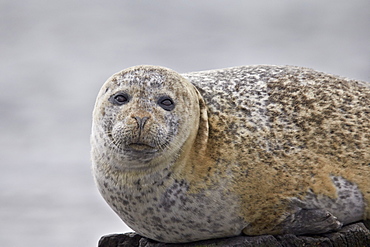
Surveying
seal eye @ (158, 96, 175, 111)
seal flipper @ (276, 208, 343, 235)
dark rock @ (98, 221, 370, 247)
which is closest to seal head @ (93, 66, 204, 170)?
seal eye @ (158, 96, 175, 111)

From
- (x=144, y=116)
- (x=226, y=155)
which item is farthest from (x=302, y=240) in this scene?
(x=144, y=116)

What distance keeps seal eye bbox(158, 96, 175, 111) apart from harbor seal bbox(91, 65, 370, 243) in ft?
0.04

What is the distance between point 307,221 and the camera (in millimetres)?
5898

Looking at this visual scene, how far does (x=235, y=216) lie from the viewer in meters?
→ 5.80

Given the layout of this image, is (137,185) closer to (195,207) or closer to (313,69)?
(195,207)

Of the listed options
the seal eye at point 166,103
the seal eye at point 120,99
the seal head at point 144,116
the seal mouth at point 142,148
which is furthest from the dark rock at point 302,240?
the seal eye at point 120,99

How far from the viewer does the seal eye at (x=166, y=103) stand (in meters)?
5.50

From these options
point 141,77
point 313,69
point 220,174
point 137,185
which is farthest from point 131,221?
point 313,69

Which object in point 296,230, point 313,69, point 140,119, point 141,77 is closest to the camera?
point 140,119

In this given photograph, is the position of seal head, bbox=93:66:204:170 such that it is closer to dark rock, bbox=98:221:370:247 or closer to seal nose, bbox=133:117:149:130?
seal nose, bbox=133:117:149:130

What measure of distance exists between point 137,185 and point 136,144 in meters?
0.56

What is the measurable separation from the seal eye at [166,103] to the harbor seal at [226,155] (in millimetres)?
11

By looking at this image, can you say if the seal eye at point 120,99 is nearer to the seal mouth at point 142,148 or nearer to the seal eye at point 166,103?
the seal eye at point 166,103

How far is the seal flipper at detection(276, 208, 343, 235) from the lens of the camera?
589cm
